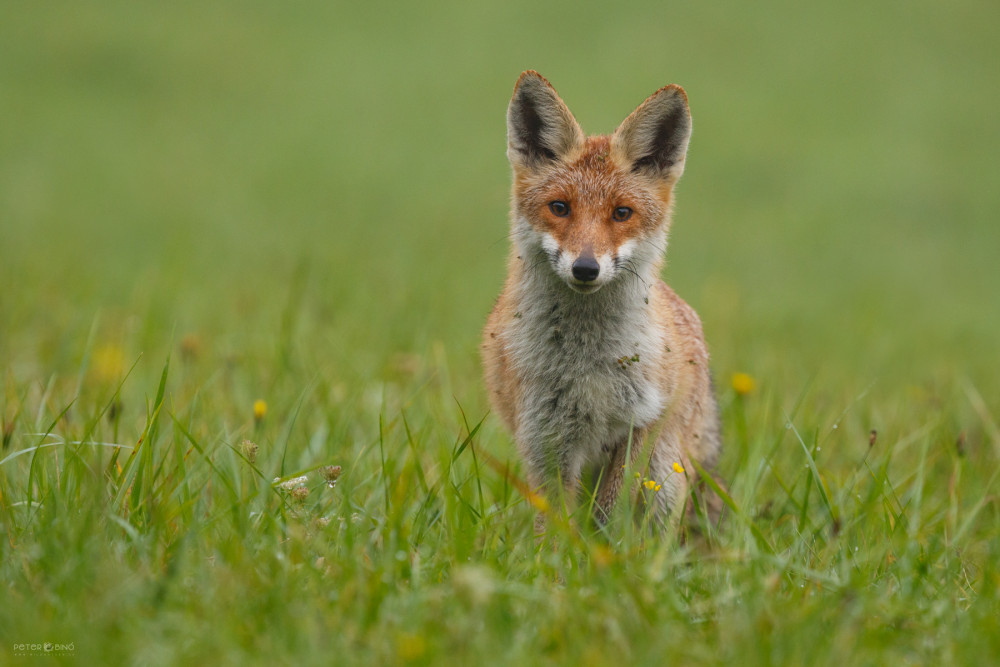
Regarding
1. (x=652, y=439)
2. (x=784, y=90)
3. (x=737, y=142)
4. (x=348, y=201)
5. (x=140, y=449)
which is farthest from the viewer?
(x=784, y=90)

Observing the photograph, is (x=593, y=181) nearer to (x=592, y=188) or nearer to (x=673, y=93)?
(x=592, y=188)

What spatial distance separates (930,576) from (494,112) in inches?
618

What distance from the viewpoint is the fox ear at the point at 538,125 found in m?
5.02

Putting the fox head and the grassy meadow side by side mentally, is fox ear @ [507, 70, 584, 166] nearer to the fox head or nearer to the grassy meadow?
the fox head

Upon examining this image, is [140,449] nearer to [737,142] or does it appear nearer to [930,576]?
[930,576]

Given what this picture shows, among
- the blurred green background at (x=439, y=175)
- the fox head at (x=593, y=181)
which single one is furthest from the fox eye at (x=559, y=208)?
the blurred green background at (x=439, y=175)

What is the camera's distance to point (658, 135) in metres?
5.12

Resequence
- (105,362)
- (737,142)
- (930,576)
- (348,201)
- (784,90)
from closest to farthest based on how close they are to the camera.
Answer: (930,576), (105,362), (348,201), (737,142), (784,90)

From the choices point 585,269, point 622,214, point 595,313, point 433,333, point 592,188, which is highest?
point 592,188

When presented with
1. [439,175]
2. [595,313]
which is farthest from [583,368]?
[439,175]

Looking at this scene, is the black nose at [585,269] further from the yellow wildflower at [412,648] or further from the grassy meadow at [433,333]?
the yellow wildflower at [412,648]

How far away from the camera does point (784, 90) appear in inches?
800

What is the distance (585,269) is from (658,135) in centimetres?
118

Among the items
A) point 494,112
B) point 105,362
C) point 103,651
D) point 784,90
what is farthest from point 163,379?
point 784,90
